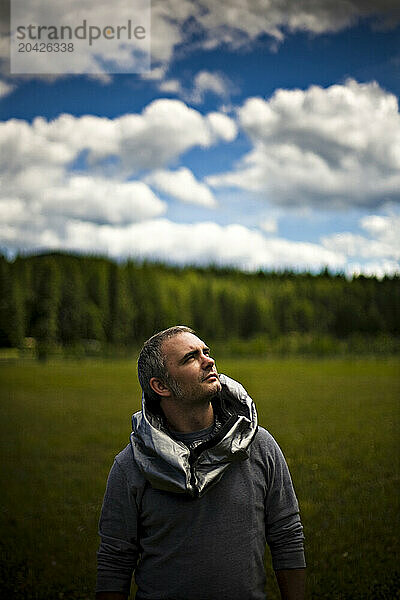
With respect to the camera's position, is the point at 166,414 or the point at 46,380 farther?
the point at 46,380

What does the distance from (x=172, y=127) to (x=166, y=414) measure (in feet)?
16.4

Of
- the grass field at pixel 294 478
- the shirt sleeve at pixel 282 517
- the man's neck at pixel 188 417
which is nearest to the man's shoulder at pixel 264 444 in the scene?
the shirt sleeve at pixel 282 517

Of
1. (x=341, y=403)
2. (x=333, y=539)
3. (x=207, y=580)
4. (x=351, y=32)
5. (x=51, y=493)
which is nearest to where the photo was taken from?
(x=207, y=580)

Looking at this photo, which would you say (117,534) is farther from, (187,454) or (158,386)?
(158,386)

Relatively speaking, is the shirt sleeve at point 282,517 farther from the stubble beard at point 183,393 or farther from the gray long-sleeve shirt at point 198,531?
the stubble beard at point 183,393

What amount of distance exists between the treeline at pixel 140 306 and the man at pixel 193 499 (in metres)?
Answer: 8.53

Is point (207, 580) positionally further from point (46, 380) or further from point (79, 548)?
point (46, 380)

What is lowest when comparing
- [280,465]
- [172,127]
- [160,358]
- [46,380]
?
[46,380]

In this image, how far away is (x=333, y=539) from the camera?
11.2 ft

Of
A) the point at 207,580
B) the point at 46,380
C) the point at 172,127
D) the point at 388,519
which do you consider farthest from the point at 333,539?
the point at 46,380

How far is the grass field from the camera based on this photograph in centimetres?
313

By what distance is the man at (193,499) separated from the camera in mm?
1338

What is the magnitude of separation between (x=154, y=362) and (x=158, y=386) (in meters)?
0.06

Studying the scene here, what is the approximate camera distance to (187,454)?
4.42 feet
